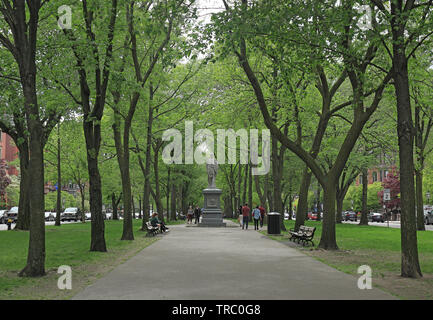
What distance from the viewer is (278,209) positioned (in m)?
26.9

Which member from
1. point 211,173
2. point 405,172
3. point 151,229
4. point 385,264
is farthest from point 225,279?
point 211,173

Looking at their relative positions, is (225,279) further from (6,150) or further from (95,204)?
(6,150)

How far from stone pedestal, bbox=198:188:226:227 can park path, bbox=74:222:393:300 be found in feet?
71.6

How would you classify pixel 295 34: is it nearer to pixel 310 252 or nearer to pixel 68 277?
pixel 310 252

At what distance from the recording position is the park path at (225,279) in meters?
8.04

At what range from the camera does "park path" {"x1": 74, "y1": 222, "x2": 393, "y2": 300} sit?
26.4ft

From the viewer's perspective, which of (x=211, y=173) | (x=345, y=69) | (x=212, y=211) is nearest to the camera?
(x=345, y=69)

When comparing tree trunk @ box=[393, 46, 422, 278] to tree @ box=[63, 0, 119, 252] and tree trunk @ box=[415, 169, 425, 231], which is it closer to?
tree @ box=[63, 0, 119, 252]

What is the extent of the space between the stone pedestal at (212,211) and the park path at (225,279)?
2183 centimetres

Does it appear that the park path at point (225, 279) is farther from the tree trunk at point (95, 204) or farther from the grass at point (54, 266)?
the tree trunk at point (95, 204)

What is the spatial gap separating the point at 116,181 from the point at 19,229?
24607mm

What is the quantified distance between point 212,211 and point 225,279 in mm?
27068

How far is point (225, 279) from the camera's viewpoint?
9.73 meters

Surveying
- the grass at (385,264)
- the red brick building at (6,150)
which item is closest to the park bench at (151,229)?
the grass at (385,264)
